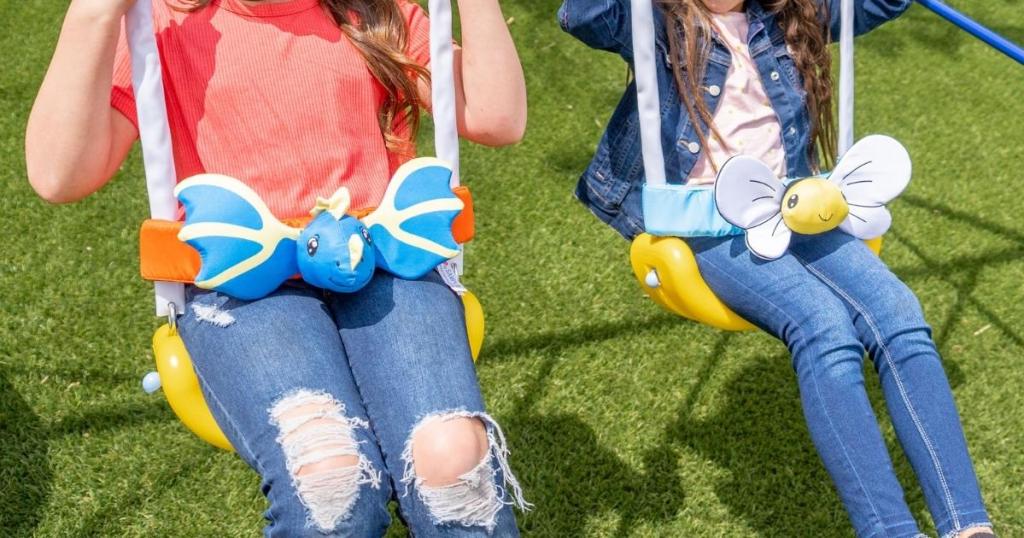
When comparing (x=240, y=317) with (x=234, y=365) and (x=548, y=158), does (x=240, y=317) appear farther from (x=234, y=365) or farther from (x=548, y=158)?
(x=548, y=158)

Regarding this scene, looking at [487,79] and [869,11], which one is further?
[869,11]

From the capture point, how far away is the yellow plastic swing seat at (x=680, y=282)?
1890mm

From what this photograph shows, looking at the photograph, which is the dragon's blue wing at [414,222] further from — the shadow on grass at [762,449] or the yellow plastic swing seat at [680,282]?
the shadow on grass at [762,449]

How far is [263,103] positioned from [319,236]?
0.87ft

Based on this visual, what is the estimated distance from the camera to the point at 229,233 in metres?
1.49

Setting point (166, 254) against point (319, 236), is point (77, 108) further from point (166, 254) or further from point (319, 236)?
point (319, 236)

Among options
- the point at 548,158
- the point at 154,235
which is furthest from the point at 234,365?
the point at 548,158

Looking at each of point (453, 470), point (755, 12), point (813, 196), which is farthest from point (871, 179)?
point (453, 470)

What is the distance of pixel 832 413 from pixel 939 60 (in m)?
3.10

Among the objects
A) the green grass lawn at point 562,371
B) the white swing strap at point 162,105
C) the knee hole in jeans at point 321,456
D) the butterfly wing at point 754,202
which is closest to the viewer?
the knee hole in jeans at point 321,456

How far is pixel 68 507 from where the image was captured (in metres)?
2.13

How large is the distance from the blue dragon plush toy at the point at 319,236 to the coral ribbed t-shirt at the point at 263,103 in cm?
8

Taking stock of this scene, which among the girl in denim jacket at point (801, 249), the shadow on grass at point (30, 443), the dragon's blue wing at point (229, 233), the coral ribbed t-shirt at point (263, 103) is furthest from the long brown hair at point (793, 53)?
the shadow on grass at point (30, 443)

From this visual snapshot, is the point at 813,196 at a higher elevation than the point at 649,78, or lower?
lower
